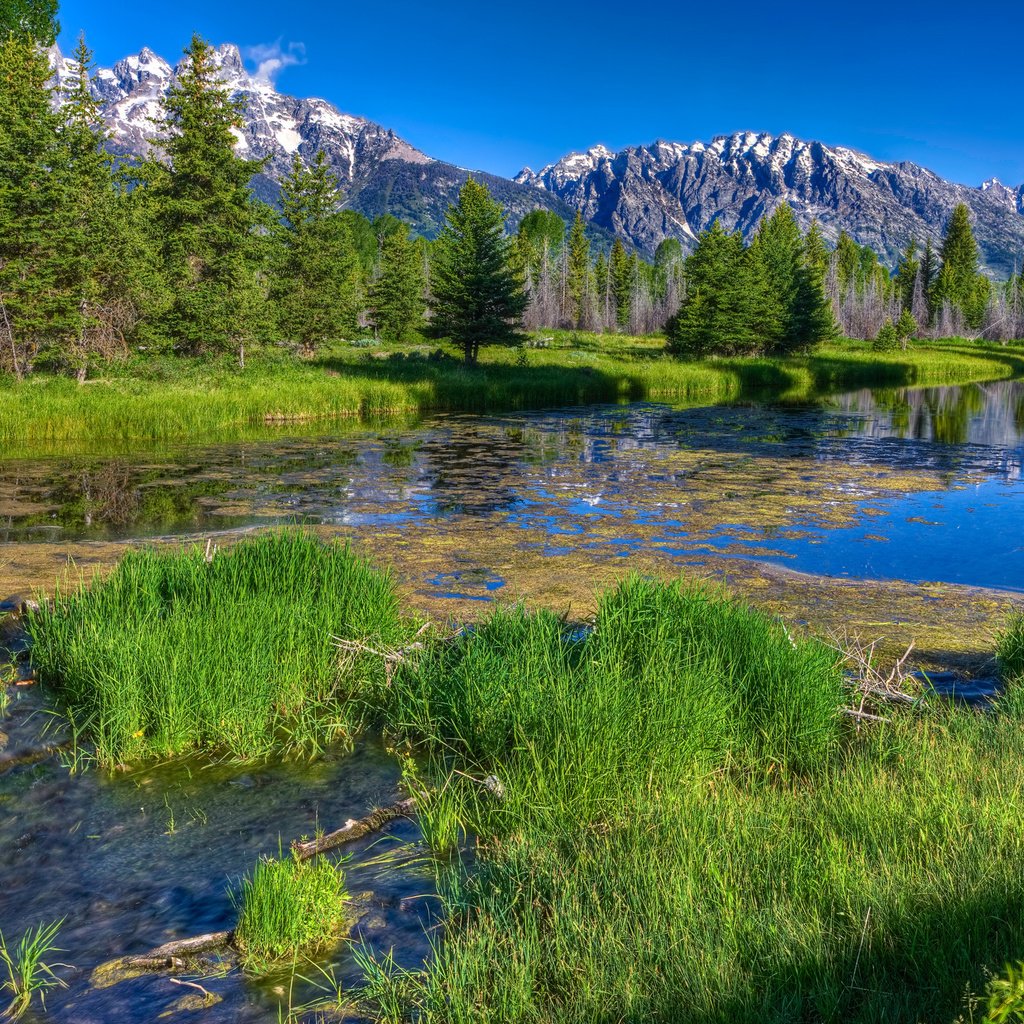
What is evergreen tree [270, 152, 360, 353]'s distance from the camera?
123 ft

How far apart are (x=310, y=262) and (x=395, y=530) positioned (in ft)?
99.0

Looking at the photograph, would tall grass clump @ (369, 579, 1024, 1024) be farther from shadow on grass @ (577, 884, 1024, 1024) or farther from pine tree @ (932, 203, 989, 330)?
pine tree @ (932, 203, 989, 330)

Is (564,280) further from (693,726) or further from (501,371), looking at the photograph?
(693,726)

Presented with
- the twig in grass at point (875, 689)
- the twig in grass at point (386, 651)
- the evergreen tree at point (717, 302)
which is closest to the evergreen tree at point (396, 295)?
the evergreen tree at point (717, 302)

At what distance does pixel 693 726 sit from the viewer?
4.63 metres

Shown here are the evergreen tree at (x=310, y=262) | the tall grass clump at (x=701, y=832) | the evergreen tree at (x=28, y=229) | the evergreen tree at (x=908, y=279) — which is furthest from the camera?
the evergreen tree at (x=908, y=279)

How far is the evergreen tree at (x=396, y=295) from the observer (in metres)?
52.0

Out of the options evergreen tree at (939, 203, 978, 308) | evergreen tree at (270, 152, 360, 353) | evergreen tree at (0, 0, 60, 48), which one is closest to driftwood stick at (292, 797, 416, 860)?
evergreen tree at (270, 152, 360, 353)

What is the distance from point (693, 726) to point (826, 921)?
174 centimetres

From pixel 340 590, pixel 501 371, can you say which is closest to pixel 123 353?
pixel 501 371

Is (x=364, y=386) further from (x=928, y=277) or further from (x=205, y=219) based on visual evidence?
(x=928, y=277)

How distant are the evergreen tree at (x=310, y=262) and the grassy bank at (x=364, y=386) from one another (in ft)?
5.95

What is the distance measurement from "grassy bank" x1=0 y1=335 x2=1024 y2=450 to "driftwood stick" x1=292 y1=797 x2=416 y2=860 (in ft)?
61.1

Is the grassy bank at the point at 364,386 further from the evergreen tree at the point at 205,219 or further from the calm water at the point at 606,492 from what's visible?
the calm water at the point at 606,492
